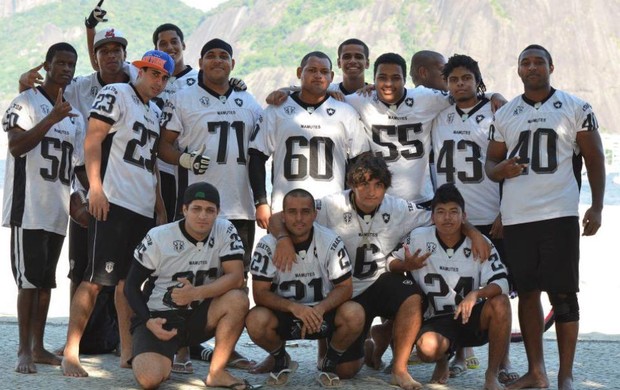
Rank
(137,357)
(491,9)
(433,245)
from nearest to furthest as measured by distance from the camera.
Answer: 1. (137,357)
2. (433,245)
3. (491,9)

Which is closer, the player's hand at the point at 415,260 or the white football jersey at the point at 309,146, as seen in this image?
the player's hand at the point at 415,260

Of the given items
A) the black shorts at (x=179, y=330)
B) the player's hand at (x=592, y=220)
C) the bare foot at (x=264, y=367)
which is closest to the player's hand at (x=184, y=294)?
the black shorts at (x=179, y=330)

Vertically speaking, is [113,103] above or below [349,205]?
above

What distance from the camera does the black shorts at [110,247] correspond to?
6.51 meters

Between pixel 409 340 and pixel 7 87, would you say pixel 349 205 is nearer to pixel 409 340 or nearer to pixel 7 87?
pixel 409 340

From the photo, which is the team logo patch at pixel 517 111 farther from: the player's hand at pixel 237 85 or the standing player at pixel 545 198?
the player's hand at pixel 237 85

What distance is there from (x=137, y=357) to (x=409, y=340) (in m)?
1.72

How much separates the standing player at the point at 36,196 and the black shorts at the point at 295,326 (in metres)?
1.65

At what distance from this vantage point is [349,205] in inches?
262

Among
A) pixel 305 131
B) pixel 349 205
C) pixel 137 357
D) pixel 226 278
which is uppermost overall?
pixel 305 131

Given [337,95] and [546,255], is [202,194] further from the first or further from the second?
[546,255]

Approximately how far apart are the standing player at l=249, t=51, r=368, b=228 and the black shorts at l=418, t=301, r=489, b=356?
1.25 metres

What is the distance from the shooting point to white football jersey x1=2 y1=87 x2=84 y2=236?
6836 mm

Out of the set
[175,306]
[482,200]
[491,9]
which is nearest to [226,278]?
[175,306]
